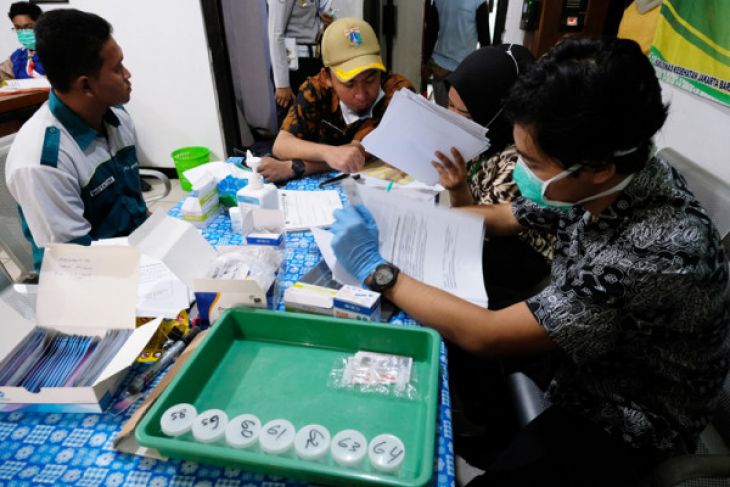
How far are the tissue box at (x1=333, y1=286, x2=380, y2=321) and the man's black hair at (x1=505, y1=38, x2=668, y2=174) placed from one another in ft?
1.34

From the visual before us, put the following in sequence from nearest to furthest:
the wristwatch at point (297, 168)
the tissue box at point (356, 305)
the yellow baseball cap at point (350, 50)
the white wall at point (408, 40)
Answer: the tissue box at point (356, 305) → the wristwatch at point (297, 168) → the yellow baseball cap at point (350, 50) → the white wall at point (408, 40)

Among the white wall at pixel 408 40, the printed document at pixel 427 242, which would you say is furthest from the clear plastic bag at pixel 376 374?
the white wall at pixel 408 40

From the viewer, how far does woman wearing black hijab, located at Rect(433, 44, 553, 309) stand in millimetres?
1301

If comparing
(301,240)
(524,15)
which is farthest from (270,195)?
(524,15)

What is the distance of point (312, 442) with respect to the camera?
1.79 feet

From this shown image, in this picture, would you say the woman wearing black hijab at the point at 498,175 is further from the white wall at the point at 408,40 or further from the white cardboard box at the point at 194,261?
the white wall at the point at 408,40

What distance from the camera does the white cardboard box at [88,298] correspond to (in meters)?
0.70

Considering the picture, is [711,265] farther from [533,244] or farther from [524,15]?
[524,15]

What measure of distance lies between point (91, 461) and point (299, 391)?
11.5 inches

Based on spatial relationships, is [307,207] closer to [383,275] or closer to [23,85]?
[383,275]

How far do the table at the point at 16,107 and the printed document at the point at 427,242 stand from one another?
2.90m

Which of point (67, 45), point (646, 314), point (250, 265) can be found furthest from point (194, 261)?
point (646, 314)

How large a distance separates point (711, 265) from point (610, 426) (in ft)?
1.16

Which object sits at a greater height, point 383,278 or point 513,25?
point 513,25
